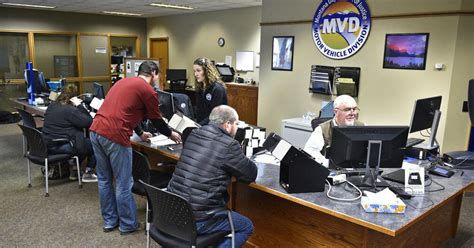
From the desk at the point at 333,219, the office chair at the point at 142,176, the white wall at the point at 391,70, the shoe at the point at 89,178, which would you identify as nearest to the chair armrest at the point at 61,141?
the shoe at the point at 89,178

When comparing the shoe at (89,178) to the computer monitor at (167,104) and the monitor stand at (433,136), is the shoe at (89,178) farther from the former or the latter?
the monitor stand at (433,136)

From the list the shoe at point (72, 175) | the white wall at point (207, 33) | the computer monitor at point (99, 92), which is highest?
the white wall at point (207, 33)

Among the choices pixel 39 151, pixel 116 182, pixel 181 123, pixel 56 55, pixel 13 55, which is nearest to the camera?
pixel 116 182

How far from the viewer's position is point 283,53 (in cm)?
573

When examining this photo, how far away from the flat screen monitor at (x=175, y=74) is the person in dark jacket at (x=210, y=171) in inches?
293

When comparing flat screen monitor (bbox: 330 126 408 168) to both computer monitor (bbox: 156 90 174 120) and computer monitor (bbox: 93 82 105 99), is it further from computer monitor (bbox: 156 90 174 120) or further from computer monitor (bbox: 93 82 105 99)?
computer monitor (bbox: 93 82 105 99)

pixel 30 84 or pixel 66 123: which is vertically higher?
pixel 30 84

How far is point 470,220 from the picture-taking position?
12.0 feet

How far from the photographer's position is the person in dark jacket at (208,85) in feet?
11.4

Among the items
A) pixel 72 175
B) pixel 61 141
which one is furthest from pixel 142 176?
pixel 72 175

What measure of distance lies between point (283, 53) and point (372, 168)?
3.66 meters

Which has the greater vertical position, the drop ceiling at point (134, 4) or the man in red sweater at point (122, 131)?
the drop ceiling at point (134, 4)

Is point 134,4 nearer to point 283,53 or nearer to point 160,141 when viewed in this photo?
point 283,53

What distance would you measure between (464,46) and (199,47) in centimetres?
654
